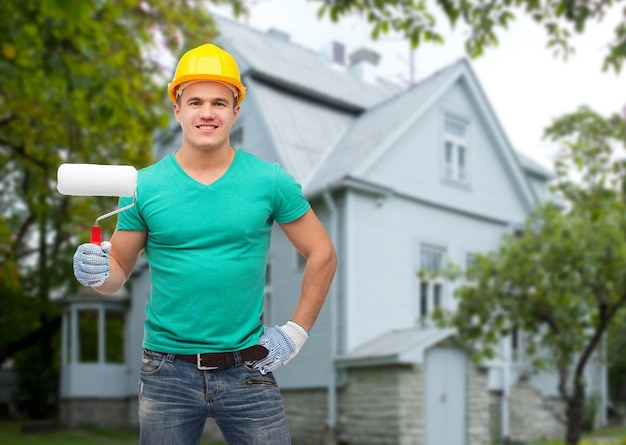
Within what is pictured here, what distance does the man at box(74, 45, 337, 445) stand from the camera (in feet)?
6.38

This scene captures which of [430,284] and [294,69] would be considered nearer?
[430,284]

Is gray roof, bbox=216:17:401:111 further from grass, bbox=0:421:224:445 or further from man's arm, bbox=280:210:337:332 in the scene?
man's arm, bbox=280:210:337:332

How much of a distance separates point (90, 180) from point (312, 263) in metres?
0.67

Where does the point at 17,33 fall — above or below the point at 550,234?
above

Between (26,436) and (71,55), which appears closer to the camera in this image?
(71,55)

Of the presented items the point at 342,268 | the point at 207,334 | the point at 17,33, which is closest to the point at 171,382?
the point at 207,334

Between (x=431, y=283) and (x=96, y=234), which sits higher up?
(x=431, y=283)

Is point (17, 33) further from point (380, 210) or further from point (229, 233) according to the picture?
point (380, 210)

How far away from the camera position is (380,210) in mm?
18312

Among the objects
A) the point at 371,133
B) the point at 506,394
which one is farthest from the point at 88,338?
the point at 506,394

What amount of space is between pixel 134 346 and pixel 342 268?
449 inches

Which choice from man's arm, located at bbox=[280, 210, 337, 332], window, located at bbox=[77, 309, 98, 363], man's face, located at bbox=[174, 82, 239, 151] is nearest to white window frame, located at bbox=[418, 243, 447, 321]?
window, located at bbox=[77, 309, 98, 363]

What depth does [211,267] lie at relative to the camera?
1979mm

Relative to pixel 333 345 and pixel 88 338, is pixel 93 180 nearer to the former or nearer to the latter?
pixel 333 345
